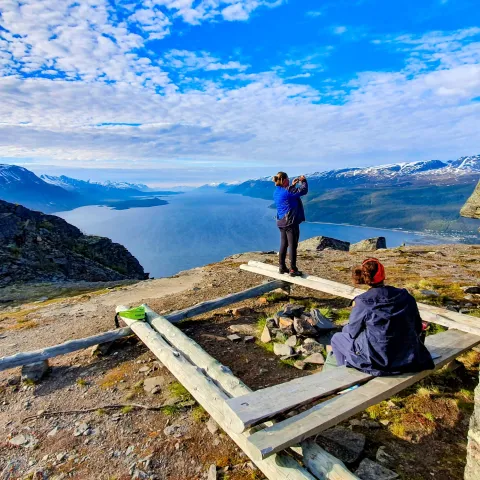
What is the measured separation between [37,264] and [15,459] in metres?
34.3

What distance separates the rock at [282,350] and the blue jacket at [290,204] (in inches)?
183

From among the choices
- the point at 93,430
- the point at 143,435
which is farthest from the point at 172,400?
the point at 93,430

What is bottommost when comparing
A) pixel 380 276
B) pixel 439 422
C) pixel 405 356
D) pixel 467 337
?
pixel 439 422

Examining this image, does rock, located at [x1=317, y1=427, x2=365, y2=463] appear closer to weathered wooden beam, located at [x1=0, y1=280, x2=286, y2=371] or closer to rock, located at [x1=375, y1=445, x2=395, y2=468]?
rock, located at [x1=375, y1=445, x2=395, y2=468]

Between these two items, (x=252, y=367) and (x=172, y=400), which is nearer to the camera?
(x=172, y=400)

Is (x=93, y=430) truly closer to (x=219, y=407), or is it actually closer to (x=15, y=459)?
(x=15, y=459)

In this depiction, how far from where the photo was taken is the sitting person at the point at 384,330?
18.7ft

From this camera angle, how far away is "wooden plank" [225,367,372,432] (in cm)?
481

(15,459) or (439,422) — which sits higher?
(439,422)

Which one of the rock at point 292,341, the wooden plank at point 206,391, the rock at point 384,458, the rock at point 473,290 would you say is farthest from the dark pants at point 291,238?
the rock at point 384,458

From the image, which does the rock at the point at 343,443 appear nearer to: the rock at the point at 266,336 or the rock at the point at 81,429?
the rock at the point at 266,336

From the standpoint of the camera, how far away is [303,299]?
13289mm

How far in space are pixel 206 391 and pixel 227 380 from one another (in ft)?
1.75

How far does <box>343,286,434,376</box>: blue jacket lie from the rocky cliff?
32632 millimetres
